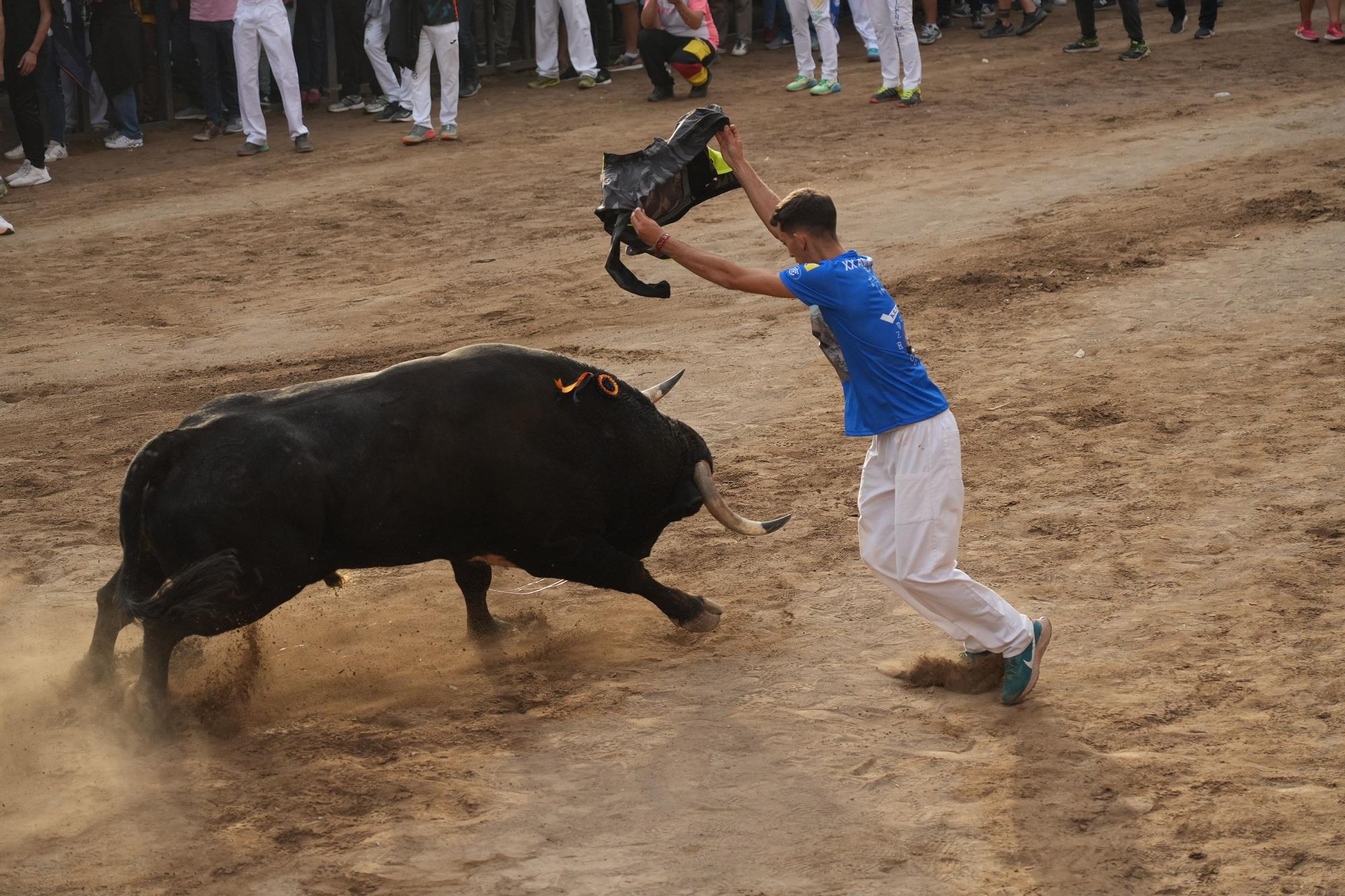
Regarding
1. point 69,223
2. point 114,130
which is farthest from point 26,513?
point 114,130

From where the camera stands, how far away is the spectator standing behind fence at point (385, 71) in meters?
16.0

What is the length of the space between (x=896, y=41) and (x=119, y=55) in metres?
8.38

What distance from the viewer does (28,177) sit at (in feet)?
46.5

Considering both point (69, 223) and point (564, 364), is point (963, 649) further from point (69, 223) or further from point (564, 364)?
point (69, 223)

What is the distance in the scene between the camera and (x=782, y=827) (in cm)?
442

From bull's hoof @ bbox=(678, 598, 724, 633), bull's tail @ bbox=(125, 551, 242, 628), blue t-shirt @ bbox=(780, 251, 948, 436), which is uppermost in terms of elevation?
blue t-shirt @ bbox=(780, 251, 948, 436)

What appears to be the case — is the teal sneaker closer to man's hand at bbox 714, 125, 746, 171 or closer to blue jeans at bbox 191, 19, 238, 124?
man's hand at bbox 714, 125, 746, 171

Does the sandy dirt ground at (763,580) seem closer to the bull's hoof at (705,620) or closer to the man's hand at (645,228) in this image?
the bull's hoof at (705,620)

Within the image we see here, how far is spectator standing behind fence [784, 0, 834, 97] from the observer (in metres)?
16.5

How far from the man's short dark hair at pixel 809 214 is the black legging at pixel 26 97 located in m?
11.1

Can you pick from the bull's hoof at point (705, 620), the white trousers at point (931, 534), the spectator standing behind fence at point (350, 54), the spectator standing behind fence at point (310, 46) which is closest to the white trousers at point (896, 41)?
the spectator standing behind fence at point (350, 54)

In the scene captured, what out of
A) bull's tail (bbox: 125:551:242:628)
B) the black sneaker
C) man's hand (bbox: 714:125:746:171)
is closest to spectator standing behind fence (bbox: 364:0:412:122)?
the black sneaker

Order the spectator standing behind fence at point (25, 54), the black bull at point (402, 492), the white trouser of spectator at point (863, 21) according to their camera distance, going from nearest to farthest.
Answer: the black bull at point (402, 492)
the spectator standing behind fence at point (25, 54)
the white trouser of spectator at point (863, 21)

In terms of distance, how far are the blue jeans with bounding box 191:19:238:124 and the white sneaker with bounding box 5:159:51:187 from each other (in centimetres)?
238
